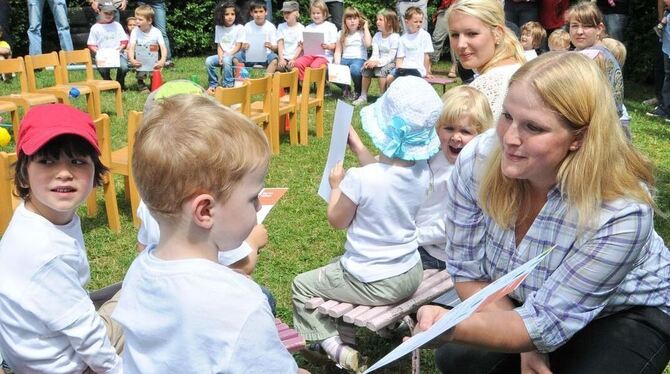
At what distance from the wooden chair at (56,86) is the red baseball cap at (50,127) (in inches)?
243

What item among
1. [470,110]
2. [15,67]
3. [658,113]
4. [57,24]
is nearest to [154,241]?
[470,110]

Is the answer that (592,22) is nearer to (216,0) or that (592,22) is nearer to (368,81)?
(368,81)

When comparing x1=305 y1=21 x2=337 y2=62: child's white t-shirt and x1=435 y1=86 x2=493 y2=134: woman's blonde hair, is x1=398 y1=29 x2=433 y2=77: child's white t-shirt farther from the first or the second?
x1=435 y1=86 x2=493 y2=134: woman's blonde hair

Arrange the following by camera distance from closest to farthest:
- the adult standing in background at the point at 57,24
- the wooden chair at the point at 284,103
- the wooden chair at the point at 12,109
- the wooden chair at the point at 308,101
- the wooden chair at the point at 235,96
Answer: the wooden chair at the point at 235,96, the wooden chair at the point at 12,109, the wooden chair at the point at 284,103, the wooden chair at the point at 308,101, the adult standing in background at the point at 57,24

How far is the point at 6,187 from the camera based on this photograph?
4281 millimetres

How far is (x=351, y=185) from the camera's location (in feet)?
10.2

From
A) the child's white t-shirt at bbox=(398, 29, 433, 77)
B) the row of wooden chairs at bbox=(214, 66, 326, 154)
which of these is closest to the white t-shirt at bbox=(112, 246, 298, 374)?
the row of wooden chairs at bbox=(214, 66, 326, 154)

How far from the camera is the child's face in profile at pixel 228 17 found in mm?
11945

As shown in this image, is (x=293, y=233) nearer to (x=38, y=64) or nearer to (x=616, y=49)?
(x=616, y=49)

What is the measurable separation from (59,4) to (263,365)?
12.4 m

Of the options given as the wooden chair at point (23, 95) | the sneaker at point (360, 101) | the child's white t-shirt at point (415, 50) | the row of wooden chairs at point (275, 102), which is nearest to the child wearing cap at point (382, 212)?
the row of wooden chairs at point (275, 102)

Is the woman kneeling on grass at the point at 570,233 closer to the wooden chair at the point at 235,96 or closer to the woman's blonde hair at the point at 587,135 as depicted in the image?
the woman's blonde hair at the point at 587,135

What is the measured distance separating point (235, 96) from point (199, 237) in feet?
16.3

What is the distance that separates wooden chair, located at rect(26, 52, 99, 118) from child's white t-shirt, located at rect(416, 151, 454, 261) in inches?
238
